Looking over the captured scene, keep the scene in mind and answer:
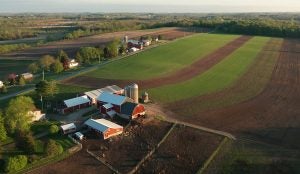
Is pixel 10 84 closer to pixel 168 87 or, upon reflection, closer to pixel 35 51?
pixel 168 87

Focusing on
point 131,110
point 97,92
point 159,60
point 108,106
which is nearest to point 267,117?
point 131,110

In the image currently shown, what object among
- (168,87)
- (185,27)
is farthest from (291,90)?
(185,27)

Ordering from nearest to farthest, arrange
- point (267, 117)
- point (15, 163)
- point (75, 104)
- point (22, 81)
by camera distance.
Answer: point (15, 163) < point (267, 117) < point (75, 104) < point (22, 81)

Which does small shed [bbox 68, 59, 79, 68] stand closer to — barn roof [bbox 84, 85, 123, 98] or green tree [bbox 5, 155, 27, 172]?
barn roof [bbox 84, 85, 123, 98]

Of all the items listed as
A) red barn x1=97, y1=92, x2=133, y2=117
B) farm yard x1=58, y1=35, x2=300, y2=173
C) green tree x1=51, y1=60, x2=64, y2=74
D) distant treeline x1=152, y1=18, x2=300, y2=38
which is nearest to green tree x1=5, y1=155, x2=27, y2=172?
red barn x1=97, y1=92, x2=133, y2=117

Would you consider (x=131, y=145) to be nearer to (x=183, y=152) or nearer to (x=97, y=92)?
(x=183, y=152)

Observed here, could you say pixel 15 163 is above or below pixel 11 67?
below
